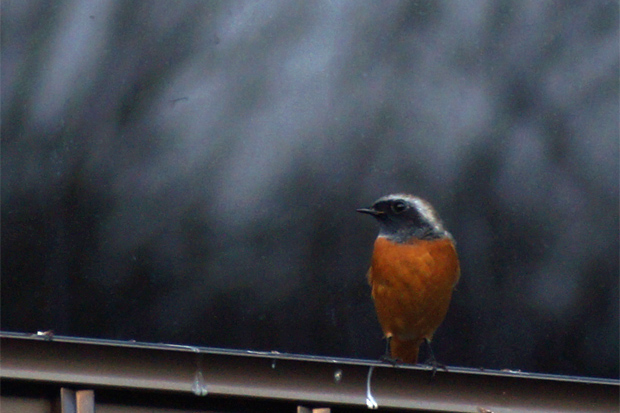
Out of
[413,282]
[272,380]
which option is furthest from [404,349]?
[272,380]

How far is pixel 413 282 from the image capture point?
12.4 feet

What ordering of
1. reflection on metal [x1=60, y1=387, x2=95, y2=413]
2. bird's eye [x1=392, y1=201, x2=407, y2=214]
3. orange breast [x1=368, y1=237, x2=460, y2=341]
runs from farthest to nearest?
1. bird's eye [x1=392, y1=201, x2=407, y2=214]
2. orange breast [x1=368, y1=237, x2=460, y2=341]
3. reflection on metal [x1=60, y1=387, x2=95, y2=413]

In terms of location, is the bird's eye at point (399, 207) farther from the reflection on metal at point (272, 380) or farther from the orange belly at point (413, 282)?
the reflection on metal at point (272, 380)

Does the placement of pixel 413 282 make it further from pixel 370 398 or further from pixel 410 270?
pixel 370 398

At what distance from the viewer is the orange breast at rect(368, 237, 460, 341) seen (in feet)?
12.5

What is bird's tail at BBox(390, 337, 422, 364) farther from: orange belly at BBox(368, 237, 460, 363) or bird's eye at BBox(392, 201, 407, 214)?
bird's eye at BBox(392, 201, 407, 214)

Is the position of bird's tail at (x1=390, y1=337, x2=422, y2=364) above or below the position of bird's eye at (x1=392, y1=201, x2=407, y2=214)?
below

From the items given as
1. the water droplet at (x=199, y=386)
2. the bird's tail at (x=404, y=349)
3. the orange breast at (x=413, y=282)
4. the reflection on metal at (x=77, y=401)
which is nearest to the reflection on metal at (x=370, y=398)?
the water droplet at (x=199, y=386)

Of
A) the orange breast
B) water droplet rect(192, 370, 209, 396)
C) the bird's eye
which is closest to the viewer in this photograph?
water droplet rect(192, 370, 209, 396)

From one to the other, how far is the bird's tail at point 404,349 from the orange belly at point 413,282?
0.21 meters

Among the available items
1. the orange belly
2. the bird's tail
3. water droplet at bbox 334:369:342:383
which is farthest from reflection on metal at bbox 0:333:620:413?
the bird's tail

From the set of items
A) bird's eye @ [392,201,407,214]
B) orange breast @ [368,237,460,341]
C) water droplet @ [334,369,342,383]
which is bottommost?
water droplet @ [334,369,342,383]

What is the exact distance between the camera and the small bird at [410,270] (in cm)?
380

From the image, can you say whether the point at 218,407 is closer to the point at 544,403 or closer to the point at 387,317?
the point at 544,403
